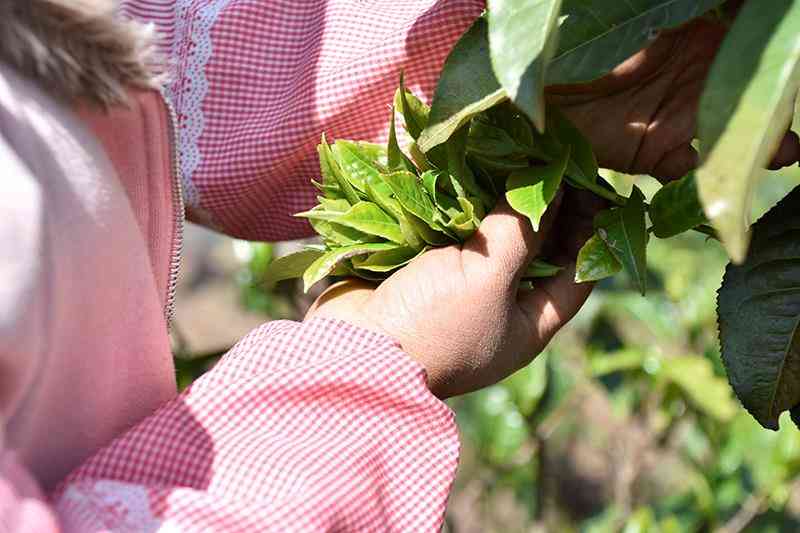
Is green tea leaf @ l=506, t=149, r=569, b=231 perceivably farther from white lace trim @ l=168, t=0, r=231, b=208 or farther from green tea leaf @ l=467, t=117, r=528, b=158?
white lace trim @ l=168, t=0, r=231, b=208

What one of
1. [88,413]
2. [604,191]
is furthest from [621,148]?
[88,413]

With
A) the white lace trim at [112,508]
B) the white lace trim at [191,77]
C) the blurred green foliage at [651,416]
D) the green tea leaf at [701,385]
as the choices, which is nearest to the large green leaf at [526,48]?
the white lace trim at [112,508]

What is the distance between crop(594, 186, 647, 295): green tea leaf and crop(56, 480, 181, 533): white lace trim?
0.32 metres

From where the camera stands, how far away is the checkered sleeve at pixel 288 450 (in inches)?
21.6

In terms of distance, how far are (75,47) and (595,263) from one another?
0.34 m

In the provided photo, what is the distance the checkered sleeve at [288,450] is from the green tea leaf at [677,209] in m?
0.18

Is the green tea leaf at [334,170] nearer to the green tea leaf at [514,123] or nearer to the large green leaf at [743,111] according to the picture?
the green tea leaf at [514,123]

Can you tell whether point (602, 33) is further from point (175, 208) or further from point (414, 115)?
point (175, 208)

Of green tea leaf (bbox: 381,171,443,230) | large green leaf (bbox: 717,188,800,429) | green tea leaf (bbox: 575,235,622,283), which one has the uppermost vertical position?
green tea leaf (bbox: 381,171,443,230)

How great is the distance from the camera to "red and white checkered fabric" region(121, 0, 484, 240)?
0.80 metres

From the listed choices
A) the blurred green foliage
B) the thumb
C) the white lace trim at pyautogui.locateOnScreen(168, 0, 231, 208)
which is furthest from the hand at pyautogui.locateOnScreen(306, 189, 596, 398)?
the blurred green foliage

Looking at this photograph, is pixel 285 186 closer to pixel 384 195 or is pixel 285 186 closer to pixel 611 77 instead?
pixel 384 195

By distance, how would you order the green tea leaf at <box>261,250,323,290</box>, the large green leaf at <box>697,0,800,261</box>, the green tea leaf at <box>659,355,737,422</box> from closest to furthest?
the large green leaf at <box>697,0,800,261</box> → the green tea leaf at <box>261,250,323,290</box> → the green tea leaf at <box>659,355,737,422</box>

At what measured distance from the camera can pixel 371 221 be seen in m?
0.70
